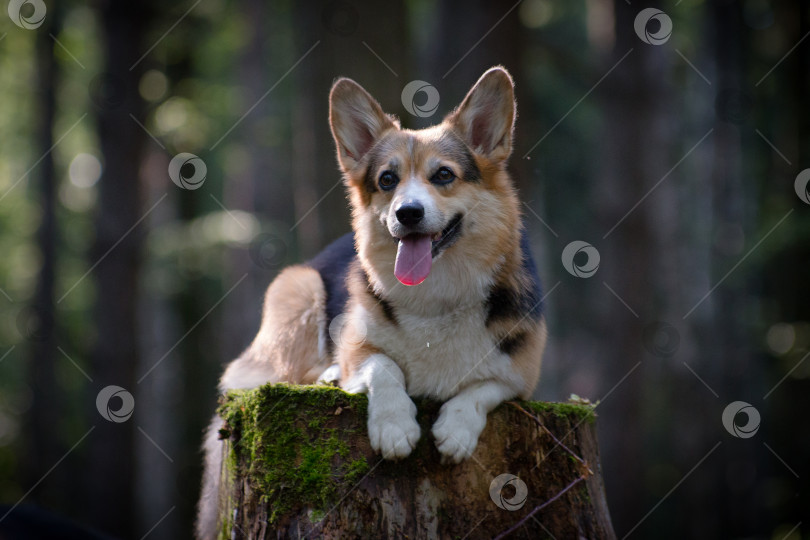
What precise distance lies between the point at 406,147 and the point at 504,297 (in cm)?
125

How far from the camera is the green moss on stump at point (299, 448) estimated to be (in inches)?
149

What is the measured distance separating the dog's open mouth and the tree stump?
2.63 feet

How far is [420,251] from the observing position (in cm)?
440

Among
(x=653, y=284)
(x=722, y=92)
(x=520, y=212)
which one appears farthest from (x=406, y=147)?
(x=722, y=92)

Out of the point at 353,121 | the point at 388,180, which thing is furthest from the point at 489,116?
the point at 353,121

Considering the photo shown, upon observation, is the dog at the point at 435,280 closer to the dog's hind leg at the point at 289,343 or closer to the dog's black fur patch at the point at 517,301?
the dog's black fur patch at the point at 517,301

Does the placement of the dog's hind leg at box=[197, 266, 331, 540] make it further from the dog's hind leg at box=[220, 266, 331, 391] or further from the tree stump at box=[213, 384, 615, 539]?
the tree stump at box=[213, 384, 615, 539]

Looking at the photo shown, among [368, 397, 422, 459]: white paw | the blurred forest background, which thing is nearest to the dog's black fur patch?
[368, 397, 422, 459]: white paw

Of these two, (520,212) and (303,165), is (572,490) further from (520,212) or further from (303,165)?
(303,165)

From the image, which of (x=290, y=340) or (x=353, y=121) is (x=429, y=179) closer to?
(x=353, y=121)

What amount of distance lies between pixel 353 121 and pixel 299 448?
2.49 meters

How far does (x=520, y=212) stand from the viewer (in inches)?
193

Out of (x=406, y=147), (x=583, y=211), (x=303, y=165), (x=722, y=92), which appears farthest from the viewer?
(x=583, y=211)

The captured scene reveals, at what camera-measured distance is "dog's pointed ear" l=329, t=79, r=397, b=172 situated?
5.00 m
